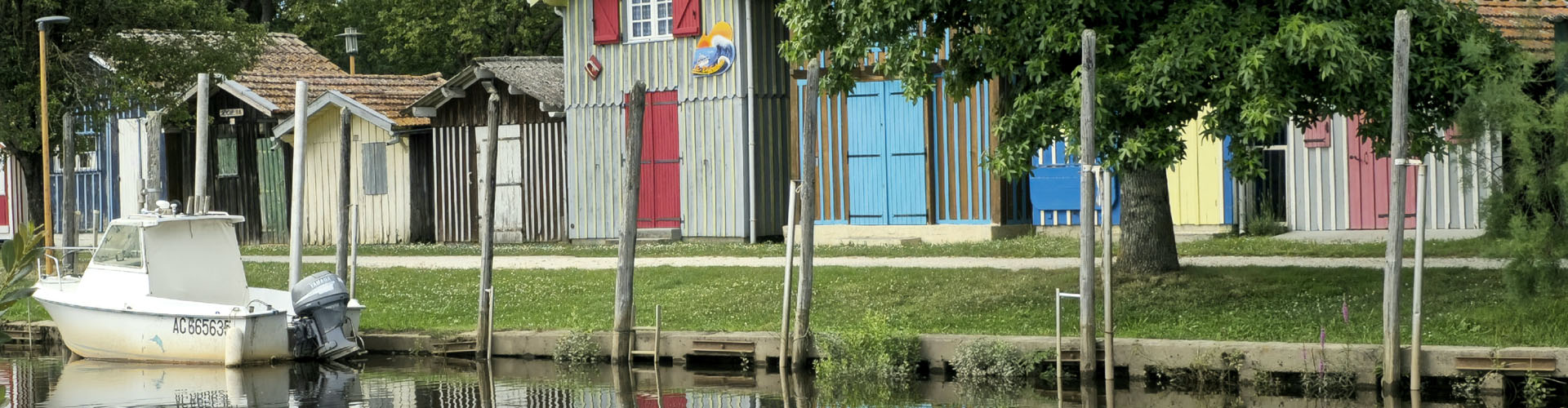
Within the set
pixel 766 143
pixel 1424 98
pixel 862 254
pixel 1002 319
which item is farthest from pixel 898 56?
pixel 766 143

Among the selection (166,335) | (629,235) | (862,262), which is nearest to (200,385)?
(166,335)

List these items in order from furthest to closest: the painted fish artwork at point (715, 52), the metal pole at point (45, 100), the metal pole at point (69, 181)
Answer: the painted fish artwork at point (715, 52), the metal pole at point (69, 181), the metal pole at point (45, 100)

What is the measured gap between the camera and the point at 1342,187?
23469 mm

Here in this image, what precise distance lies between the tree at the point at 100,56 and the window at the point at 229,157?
5.72 metres

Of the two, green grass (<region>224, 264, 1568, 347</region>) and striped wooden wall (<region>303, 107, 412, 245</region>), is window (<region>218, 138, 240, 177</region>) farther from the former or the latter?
green grass (<region>224, 264, 1568, 347</region>)

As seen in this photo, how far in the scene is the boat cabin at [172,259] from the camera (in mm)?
19219

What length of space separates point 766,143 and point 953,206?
129 inches

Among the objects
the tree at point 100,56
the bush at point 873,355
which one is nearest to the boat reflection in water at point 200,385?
the bush at point 873,355

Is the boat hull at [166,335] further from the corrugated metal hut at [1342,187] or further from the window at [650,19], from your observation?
the corrugated metal hut at [1342,187]

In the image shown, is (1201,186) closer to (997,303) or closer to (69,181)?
(997,303)

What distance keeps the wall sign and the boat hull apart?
10586 mm

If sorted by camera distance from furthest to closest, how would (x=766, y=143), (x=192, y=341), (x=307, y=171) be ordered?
1. (x=307, y=171)
2. (x=766, y=143)
3. (x=192, y=341)

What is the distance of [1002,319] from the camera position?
17141 mm

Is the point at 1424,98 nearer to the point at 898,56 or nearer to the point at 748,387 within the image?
the point at 898,56
